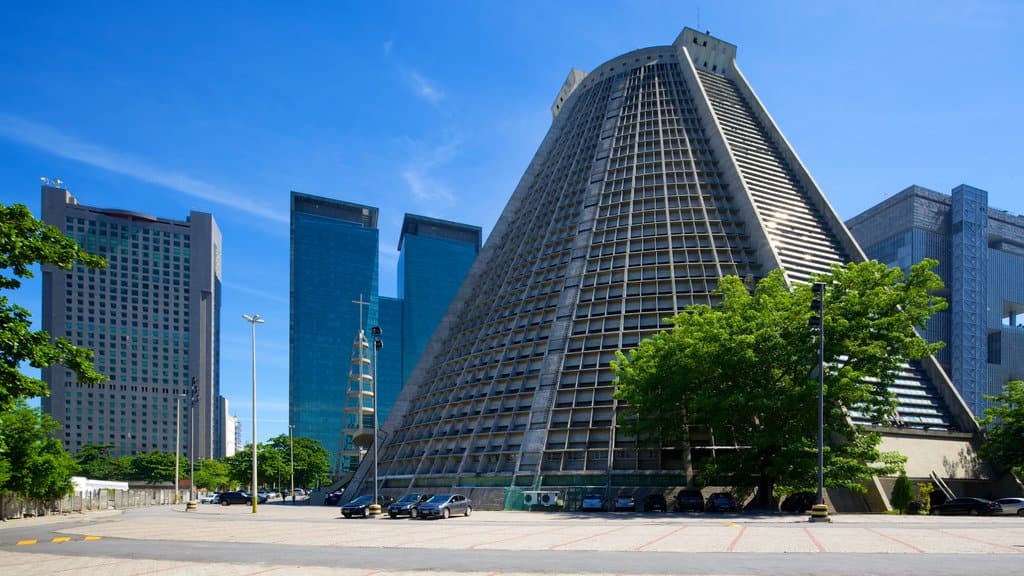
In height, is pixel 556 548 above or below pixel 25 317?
below

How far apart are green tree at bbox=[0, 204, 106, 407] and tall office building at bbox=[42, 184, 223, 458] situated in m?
165

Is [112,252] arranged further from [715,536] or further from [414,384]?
[715,536]

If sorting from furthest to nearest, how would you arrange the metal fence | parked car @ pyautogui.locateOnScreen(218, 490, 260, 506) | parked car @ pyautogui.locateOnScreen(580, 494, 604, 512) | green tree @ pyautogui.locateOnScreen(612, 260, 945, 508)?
1. parked car @ pyautogui.locateOnScreen(218, 490, 260, 506)
2. the metal fence
3. parked car @ pyautogui.locateOnScreen(580, 494, 604, 512)
4. green tree @ pyautogui.locateOnScreen(612, 260, 945, 508)

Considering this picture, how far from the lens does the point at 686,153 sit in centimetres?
5791

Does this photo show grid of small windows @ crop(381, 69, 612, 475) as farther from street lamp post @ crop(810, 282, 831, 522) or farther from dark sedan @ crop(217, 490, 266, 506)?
dark sedan @ crop(217, 490, 266, 506)

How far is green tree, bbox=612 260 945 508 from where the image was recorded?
32.6 meters

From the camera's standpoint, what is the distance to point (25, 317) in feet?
66.3

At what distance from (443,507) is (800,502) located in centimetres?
1711

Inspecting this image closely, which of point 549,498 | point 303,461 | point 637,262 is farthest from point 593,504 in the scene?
point 303,461

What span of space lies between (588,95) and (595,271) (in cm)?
3075

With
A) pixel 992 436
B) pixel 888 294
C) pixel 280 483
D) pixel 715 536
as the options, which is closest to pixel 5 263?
pixel 715 536

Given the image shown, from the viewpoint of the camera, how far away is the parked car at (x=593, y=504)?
3597 cm

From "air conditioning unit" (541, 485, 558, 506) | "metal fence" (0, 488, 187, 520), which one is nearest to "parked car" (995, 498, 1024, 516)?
"air conditioning unit" (541, 485, 558, 506)

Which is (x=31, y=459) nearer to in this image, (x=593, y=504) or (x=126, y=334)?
(x=593, y=504)
